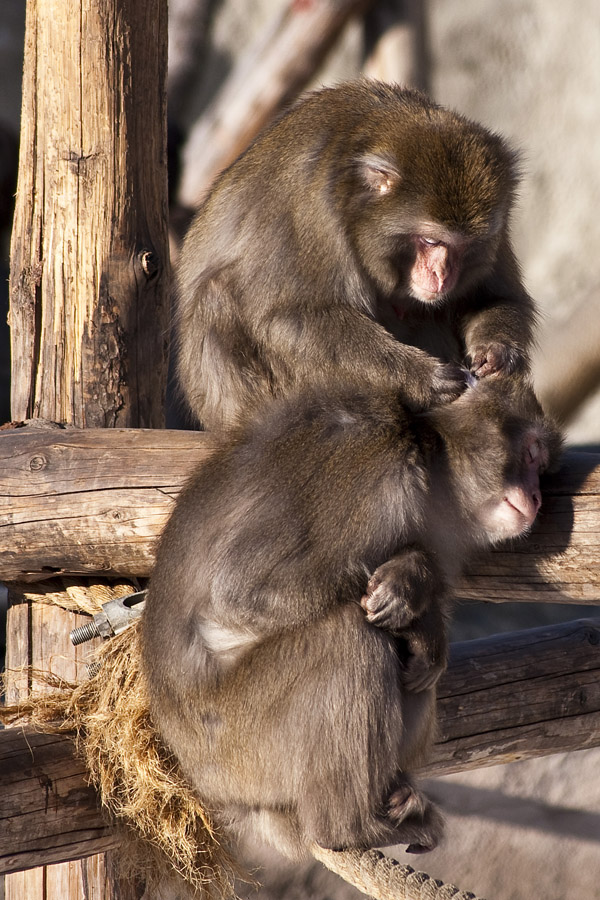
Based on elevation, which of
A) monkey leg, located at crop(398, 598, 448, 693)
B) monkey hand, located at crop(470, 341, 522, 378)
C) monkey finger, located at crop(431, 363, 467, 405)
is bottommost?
monkey leg, located at crop(398, 598, 448, 693)

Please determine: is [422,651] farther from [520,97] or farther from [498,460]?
[520,97]

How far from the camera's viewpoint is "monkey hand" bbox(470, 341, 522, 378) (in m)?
Answer: 3.05

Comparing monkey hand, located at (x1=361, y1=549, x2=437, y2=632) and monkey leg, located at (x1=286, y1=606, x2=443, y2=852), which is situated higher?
monkey hand, located at (x1=361, y1=549, x2=437, y2=632)

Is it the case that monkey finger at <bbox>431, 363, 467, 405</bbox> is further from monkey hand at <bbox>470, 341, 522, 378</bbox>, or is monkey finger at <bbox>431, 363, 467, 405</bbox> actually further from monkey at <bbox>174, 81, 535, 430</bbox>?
monkey hand at <bbox>470, 341, 522, 378</bbox>

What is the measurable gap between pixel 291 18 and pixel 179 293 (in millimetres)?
3760

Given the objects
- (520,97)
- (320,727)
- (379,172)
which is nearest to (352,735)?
(320,727)

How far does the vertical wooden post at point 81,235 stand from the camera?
11.0 ft

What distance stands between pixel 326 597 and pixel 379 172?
4.22ft

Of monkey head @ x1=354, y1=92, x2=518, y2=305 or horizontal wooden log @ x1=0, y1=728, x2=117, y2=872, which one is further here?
monkey head @ x1=354, y1=92, x2=518, y2=305

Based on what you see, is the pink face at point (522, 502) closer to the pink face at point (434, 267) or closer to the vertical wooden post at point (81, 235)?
the pink face at point (434, 267)

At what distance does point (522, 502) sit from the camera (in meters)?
2.57

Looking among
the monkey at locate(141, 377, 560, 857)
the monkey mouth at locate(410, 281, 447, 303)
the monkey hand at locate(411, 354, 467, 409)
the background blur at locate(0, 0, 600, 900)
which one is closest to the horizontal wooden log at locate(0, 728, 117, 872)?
the monkey at locate(141, 377, 560, 857)

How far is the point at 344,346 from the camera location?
119 inches

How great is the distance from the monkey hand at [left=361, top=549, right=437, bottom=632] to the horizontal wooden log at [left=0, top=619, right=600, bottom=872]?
33.5 inches
